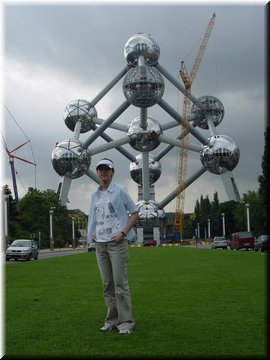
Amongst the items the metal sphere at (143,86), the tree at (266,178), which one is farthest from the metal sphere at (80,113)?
the tree at (266,178)

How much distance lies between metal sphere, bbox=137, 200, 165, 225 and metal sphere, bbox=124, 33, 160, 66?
15716 millimetres

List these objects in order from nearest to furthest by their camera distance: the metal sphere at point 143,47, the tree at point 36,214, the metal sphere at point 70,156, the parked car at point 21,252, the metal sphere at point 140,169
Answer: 1. the parked car at point 21,252
2. the metal sphere at point 143,47
3. the metal sphere at point 70,156
4. the metal sphere at point 140,169
5. the tree at point 36,214

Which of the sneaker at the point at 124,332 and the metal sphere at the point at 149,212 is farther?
the metal sphere at the point at 149,212

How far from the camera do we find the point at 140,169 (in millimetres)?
66062

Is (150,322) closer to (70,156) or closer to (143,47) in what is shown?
(70,156)

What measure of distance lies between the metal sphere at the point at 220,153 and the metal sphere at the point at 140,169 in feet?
31.9

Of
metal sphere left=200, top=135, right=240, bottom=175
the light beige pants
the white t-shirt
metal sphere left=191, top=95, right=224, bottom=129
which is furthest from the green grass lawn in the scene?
metal sphere left=191, top=95, right=224, bottom=129

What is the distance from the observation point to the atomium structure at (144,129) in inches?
2007

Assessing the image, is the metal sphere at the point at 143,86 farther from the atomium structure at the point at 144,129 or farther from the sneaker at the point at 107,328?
the sneaker at the point at 107,328

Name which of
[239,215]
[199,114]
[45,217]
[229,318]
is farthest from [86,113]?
[229,318]

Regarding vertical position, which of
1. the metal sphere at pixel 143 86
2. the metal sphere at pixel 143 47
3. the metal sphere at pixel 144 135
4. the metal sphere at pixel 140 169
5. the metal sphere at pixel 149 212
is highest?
the metal sphere at pixel 143 47

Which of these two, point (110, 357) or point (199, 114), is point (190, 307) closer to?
point (110, 357)

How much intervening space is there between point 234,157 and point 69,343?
51.5 meters

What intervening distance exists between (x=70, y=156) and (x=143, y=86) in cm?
1072
